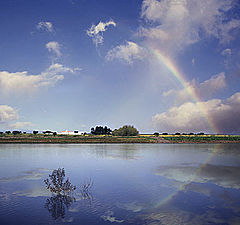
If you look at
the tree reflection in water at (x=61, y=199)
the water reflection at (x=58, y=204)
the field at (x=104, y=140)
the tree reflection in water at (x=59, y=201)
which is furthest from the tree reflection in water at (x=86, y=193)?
the field at (x=104, y=140)

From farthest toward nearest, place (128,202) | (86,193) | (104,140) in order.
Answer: (104,140), (86,193), (128,202)

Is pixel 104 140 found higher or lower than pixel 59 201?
higher

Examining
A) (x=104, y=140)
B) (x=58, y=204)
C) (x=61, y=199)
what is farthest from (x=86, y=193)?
(x=104, y=140)

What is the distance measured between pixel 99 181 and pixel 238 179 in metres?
12.0

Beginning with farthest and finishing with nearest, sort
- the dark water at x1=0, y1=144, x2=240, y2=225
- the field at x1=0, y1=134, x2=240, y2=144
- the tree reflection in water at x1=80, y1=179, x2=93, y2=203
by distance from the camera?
the field at x1=0, y1=134, x2=240, y2=144, the tree reflection in water at x1=80, y1=179, x2=93, y2=203, the dark water at x1=0, y1=144, x2=240, y2=225

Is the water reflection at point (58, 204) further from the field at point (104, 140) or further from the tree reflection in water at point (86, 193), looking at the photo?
the field at point (104, 140)

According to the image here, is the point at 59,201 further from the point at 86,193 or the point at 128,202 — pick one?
the point at 128,202

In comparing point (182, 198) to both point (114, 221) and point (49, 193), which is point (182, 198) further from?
point (49, 193)

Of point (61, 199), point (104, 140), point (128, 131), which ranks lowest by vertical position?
point (61, 199)

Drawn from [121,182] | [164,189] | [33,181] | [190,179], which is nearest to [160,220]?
[164,189]

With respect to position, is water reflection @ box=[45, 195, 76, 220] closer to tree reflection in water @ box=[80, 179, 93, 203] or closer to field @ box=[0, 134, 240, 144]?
tree reflection in water @ box=[80, 179, 93, 203]

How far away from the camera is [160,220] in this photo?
399 inches

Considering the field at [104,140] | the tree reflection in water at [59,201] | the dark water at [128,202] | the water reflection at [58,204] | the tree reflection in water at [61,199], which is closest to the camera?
the dark water at [128,202]

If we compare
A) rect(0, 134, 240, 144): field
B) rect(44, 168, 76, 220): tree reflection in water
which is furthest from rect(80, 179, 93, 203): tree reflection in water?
rect(0, 134, 240, 144): field
